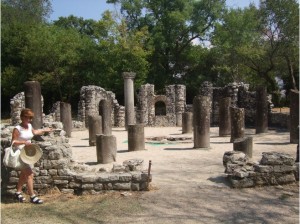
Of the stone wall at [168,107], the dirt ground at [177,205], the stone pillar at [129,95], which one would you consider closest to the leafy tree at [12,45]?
the stone wall at [168,107]

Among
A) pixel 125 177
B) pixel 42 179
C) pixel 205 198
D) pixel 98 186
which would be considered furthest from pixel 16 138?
pixel 205 198

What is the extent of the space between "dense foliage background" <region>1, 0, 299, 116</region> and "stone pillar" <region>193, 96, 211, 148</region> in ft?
55.2

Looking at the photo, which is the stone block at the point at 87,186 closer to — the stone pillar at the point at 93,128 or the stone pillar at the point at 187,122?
the stone pillar at the point at 93,128

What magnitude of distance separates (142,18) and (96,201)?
104 feet

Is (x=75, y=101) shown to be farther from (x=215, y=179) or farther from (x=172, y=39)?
(x=215, y=179)

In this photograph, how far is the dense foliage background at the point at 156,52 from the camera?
3078 cm

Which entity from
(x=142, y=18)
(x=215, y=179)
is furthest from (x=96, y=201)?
(x=142, y=18)

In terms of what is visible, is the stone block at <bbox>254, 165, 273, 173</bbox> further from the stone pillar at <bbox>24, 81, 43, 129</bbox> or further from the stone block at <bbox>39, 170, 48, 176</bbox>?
the stone pillar at <bbox>24, 81, 43, 129</bbox>

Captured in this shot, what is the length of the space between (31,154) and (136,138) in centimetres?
670

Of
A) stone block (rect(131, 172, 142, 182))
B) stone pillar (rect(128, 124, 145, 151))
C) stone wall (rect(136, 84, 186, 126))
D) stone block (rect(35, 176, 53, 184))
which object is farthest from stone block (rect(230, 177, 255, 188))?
stone wall (rect(136, 84, 186, 126))

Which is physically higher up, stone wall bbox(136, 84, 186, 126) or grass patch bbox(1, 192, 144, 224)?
stone wall bbox(136, 84, 186, 126)

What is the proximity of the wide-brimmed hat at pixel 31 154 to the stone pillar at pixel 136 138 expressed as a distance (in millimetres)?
6589

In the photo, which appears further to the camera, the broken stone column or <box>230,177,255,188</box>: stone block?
the broken stone column

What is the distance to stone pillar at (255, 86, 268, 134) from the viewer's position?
18.0m
